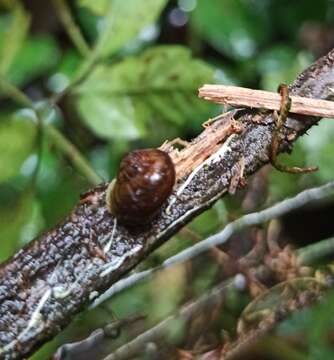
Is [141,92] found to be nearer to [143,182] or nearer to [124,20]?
[124,20]

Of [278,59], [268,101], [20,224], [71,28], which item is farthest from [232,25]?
[268,101]

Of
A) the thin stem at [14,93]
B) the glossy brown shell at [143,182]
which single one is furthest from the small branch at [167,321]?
the thin stem at [14,93]

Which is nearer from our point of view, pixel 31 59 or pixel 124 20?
pixel 124 20

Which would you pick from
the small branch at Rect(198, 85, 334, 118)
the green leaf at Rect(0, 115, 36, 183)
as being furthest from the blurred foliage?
the small branch at Rect(198, 85, 334, 118)

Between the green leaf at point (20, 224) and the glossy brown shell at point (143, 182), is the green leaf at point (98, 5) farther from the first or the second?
the glossy brown shell at point (143, 182)

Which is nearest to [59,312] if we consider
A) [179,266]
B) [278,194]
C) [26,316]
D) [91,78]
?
[26,316]
